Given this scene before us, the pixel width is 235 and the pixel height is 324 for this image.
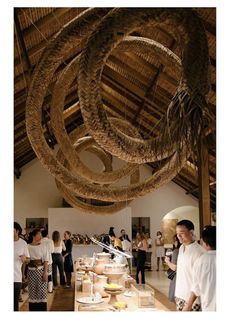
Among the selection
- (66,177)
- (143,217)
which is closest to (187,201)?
(143,217)

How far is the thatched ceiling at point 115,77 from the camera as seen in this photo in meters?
7.15

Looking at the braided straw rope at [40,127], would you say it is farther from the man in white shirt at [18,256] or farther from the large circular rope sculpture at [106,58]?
the man in white shirt at [18,256]

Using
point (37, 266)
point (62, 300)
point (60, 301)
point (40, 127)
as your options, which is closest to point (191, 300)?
point (40, 127)

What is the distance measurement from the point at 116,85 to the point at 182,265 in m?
9.19

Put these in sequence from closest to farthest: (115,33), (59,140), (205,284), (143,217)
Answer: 1. (115,33)
2. (59,140)
3. (205,284)
4. (143,217)

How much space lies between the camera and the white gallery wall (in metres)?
18.1

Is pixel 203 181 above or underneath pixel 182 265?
above

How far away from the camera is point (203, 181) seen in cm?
899

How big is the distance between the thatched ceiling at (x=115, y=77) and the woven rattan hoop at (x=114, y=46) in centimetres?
223

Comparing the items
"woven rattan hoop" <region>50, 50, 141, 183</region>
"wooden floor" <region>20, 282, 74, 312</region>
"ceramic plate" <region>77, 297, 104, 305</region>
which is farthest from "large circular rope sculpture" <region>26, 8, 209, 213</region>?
"wooden floor" <region>20, 282, 74, 312</region>

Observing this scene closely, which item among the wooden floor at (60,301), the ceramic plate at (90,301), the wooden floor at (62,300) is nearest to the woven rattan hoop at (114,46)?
the ceramic plate at (90,301)

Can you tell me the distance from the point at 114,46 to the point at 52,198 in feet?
55.5
